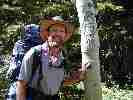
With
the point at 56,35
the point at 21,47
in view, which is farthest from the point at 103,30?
the point at 56,35

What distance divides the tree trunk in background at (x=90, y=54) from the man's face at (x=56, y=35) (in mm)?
812

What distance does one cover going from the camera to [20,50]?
4.81 meters

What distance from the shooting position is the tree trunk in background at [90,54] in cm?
528

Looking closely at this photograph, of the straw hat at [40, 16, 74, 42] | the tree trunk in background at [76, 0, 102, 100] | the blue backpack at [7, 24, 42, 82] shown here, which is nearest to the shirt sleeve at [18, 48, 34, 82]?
the blue backpack at [7, 24, 42, 82]

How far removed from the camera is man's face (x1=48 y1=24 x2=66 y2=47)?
4.50 m

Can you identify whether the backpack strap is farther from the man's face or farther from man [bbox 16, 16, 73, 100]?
the man's face

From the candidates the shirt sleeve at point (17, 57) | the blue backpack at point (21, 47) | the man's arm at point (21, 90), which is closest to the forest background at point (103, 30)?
the blue backpack at point (21, 47)

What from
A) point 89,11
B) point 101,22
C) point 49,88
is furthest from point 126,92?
point 49,88

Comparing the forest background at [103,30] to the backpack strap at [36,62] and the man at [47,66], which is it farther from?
the backpack strap at [36,62]

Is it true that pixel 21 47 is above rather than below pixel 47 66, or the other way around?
above

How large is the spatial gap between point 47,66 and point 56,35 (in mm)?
353

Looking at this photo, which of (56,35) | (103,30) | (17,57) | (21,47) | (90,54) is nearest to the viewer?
(56,35)

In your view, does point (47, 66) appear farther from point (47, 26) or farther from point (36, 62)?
point (47, 26)

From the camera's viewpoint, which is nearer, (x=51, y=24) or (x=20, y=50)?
(x=51, y=24)
